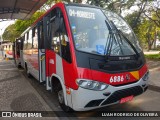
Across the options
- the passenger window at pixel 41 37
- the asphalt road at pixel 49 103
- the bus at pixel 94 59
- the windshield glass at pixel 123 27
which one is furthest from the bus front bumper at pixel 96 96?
the passenger window at pixel 41 37

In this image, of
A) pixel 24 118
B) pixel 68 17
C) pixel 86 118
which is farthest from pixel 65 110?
pixel 68 17

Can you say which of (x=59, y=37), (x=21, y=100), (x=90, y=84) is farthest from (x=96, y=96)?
(x=21, y=100)

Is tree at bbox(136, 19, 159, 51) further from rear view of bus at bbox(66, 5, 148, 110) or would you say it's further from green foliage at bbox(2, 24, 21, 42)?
green foliage at bbox(2, 24, 21, 42)

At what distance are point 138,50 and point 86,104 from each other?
1.95 meters

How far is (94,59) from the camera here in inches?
180

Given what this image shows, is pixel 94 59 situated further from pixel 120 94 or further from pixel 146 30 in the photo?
pixel 146 30

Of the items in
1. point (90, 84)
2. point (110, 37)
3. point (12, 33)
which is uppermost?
point (12, 33)

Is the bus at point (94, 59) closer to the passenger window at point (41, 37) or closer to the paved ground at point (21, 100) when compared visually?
the paved ground at point (21, 100)

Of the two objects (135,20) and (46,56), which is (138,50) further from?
(135,20)

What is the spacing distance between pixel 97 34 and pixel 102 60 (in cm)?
70

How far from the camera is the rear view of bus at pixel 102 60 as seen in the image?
4.46 metres

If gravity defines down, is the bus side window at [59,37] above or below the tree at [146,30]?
below

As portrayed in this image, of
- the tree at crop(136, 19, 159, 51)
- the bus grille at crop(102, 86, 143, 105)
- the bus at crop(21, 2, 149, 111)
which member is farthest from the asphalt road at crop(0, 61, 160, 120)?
the tree at crop(136, 19, 159, 51)

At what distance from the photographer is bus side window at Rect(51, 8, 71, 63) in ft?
16.1
